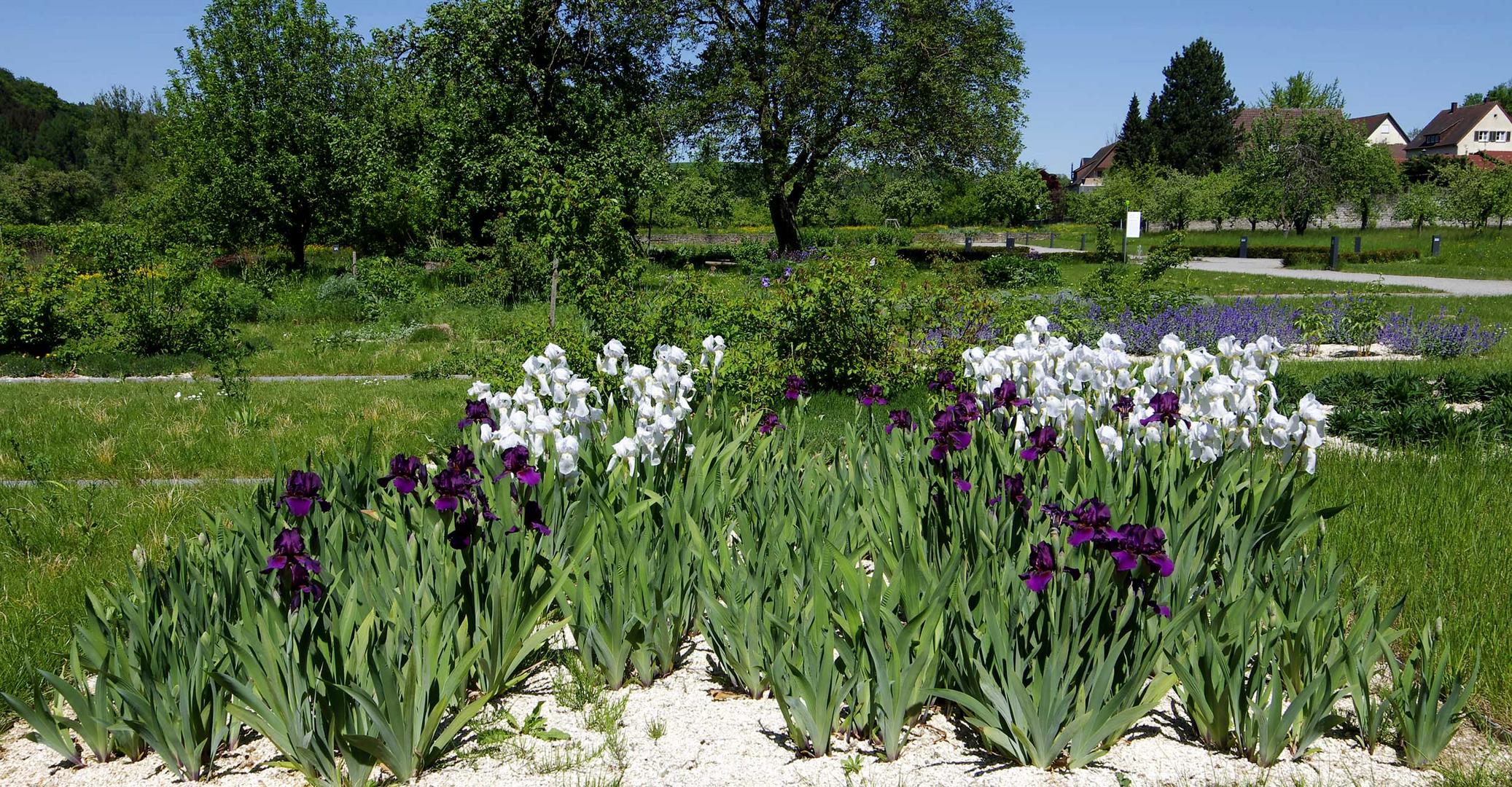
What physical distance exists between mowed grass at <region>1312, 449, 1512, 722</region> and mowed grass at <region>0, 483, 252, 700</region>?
14.5 feet

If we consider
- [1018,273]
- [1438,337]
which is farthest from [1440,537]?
[1018,273]

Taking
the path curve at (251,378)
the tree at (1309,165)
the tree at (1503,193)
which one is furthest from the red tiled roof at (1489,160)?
the path curve at (251,378)

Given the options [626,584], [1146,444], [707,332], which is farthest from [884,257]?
[626,584]

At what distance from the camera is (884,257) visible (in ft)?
28.0

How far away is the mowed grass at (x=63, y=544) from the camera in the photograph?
3186 millimetres

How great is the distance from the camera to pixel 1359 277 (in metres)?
22.5

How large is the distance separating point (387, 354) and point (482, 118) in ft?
35.5

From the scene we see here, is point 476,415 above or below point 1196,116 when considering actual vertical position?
below

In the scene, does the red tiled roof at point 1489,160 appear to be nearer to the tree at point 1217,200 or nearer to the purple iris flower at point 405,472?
the tree at point 1217,200

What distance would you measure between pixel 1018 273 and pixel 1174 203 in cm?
2696

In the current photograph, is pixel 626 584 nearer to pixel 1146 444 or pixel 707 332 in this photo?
pixel 1146 444

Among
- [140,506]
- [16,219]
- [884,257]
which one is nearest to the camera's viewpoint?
[140,506]

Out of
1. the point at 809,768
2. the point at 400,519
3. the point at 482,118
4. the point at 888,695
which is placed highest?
the point at 482,118

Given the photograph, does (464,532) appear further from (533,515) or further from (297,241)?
(297,241)
